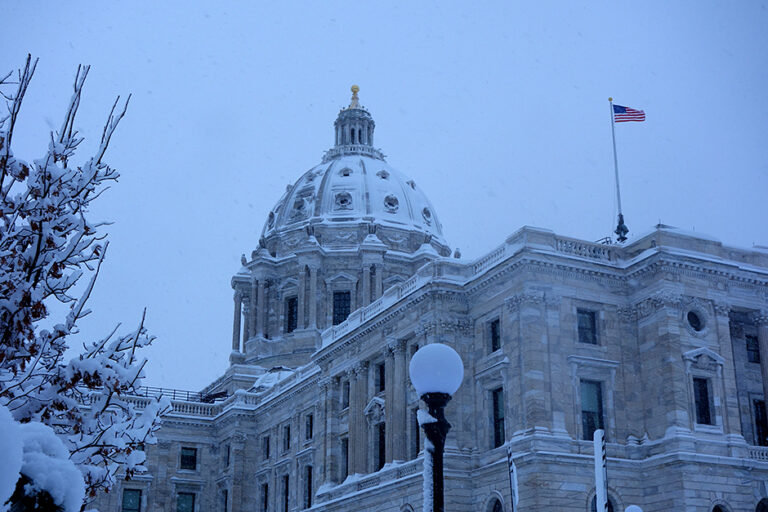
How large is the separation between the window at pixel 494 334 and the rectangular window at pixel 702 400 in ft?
29.0

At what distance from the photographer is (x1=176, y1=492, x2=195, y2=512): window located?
7175cm

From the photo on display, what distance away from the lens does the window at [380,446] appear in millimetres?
49312

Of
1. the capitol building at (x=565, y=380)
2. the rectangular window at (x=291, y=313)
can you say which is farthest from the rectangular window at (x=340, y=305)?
the capitol building at (x=565, y=380)

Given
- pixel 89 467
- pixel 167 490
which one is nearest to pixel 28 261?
pixel 89 467

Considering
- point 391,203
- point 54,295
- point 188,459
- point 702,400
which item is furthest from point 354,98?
point 54,295

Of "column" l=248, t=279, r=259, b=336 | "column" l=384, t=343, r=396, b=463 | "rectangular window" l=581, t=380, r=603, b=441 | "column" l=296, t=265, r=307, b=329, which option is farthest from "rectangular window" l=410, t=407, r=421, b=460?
"column" l=248, t=279, r=259, b=336

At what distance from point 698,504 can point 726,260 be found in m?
11.7

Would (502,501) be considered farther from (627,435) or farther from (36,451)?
(36,451)

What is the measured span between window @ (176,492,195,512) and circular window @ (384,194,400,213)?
33568mm

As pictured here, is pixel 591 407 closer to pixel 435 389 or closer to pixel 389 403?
pixel 389 403

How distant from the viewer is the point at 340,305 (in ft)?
271

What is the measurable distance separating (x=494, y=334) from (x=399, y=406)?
21.6ft

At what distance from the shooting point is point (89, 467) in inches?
401

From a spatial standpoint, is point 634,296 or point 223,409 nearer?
point 634,296
